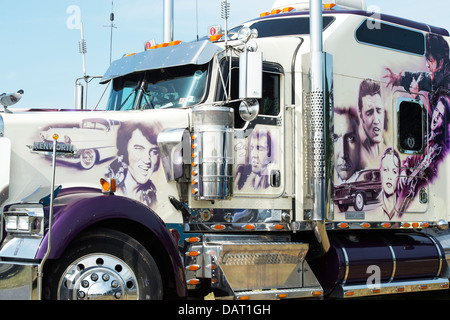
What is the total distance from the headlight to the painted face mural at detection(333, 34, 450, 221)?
10.2 ft

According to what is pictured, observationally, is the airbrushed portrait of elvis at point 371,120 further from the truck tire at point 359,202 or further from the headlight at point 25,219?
the headlight at point 25,219

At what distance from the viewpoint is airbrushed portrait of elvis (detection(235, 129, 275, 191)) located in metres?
6.54

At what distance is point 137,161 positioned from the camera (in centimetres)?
614

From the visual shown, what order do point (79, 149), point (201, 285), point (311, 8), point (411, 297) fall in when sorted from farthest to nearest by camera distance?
point (411, 297) → point (311, 8) → point (201, 285) → point (79, 149)

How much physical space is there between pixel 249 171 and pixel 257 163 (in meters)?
0.12

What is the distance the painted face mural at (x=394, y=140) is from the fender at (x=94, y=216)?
2.12 meters

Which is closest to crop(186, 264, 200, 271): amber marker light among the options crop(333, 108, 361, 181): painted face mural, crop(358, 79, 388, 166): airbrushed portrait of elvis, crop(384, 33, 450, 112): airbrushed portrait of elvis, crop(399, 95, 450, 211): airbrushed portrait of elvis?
crop(333, 108, 361, 181): painted face mural

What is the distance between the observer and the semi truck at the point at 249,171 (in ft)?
17.9

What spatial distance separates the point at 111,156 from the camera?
6.05m

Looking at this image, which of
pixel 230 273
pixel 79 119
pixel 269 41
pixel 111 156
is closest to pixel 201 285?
pixel 230 273

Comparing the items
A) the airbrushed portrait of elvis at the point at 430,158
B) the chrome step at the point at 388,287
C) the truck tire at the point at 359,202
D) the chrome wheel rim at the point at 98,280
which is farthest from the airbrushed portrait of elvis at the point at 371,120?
the chrome wheel rim at the point at 98,280

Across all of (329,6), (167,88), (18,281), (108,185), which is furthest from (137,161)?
(329,6)
